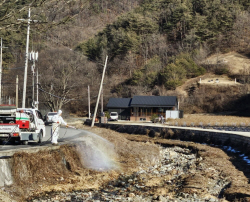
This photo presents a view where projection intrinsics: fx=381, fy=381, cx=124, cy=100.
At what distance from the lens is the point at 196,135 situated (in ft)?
110

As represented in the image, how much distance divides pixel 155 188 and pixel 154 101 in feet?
174

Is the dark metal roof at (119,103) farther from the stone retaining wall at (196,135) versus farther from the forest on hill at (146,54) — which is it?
the stone retaining wall at (196,135)

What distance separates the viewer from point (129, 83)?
9031cm

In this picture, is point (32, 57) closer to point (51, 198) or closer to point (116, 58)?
point (51, 198)

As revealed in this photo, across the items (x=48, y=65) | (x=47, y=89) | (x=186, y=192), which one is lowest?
(x=186, y=192)

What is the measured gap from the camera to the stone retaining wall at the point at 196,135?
85.1ft

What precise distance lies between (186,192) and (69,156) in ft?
18.3

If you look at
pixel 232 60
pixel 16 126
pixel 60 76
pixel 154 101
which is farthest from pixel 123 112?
pixel 16 126

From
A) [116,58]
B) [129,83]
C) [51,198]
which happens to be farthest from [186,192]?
[116,58]

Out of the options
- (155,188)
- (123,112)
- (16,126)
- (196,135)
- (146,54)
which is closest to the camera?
(155,188)

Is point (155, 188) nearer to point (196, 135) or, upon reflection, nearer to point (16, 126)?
point (16, 126)

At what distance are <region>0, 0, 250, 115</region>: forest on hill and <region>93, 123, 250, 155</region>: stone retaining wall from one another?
2206 centimetres

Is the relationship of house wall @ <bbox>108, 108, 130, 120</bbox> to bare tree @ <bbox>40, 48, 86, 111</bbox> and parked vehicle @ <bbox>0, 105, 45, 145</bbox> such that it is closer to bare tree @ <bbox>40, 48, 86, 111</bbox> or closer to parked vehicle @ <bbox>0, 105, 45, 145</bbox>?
bare tree @ <bbox>40, 48, 86, 111</bbox>

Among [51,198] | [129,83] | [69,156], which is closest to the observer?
[51,198]
